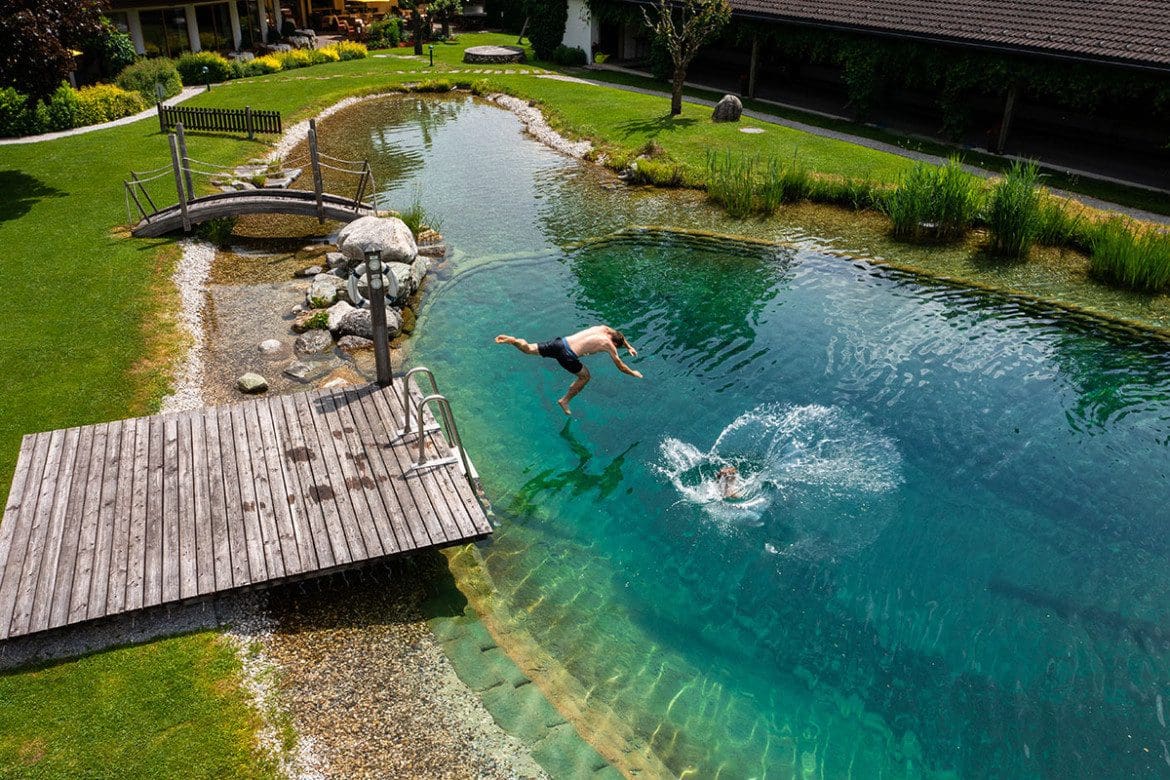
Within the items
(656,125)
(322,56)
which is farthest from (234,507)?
(322,56)

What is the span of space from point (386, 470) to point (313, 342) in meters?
5.74

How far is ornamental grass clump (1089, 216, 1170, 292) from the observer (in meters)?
17.9

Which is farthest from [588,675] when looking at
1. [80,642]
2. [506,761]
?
[80,642]

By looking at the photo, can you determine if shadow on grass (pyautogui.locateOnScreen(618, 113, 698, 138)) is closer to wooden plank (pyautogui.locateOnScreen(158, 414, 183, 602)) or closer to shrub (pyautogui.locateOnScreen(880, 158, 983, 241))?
shrub (pyautogui.locateOnScreen(880, 158, 983, 241))

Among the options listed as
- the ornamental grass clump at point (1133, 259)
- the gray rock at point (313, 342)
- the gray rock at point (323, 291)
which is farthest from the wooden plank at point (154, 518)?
the ornamental grass clump at point (1133, 259)

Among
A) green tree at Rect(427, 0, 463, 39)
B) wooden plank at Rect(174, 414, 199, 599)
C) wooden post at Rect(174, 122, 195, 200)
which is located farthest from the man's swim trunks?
green tree at Rect(427, 0, 463, 39)

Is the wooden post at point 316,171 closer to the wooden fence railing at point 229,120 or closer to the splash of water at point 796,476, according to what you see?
the wooden fence railing at point 229,120

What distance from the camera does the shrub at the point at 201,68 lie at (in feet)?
118

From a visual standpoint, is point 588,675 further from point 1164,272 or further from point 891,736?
point 1164,272

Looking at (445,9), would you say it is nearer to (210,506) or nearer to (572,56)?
(572,56)

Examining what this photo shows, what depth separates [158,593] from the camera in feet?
28.8

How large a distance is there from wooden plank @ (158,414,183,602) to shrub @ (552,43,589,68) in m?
36.4

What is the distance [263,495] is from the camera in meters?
10.2

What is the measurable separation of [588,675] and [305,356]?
8.80 m
